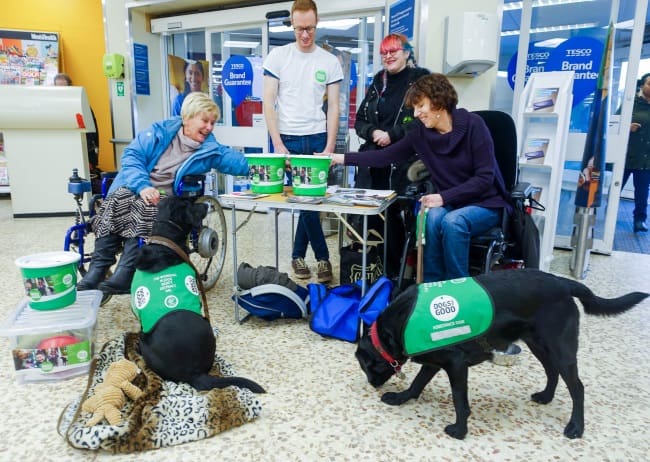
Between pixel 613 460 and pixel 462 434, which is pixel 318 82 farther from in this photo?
pixel 613 460

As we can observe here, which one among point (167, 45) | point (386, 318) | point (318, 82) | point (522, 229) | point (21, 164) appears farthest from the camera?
point (167, 45)

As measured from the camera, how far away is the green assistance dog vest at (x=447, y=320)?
1343mm

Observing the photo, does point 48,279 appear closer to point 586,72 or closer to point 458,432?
point 458,432

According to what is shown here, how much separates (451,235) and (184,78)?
442 centimetres

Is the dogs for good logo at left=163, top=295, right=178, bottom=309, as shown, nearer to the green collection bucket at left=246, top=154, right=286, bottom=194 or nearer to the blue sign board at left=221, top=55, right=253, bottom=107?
the green collection bucket at left=246, top=154, right=286, bottom=194

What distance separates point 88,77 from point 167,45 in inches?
44.0

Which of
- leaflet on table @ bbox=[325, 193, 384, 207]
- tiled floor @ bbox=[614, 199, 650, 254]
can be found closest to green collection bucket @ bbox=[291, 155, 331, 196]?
leaflet on table @ bbox=[325, 193, 384, 207]

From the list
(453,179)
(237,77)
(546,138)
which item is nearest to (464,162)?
(453,179)

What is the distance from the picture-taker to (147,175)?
221 cm

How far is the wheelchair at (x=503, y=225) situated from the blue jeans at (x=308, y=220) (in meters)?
0.60

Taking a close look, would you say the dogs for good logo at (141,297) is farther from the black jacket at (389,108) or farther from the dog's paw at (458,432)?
the black jacket at (389,108)

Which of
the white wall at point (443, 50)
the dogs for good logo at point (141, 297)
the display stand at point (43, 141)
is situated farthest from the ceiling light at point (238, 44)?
the dogs for good logo at point (141, 297)

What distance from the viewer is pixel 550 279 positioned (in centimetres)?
140

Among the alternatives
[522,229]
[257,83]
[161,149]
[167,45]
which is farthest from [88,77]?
[522,229]
